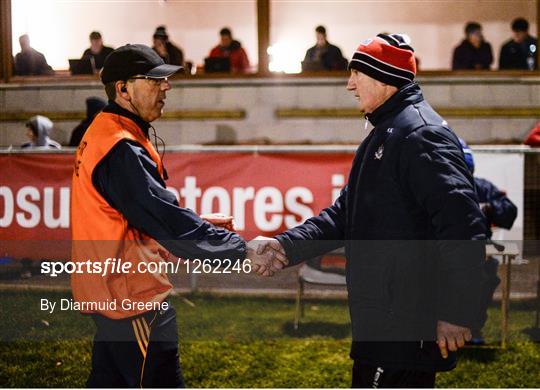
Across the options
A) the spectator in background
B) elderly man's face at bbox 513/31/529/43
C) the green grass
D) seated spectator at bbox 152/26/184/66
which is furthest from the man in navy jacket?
elderly man's face at bbox 513/31/529/43

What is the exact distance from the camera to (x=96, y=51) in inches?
502

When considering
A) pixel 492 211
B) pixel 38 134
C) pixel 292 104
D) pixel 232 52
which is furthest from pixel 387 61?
pixel 232 52

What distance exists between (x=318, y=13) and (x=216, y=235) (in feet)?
30.5

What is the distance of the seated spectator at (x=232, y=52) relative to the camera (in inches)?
499

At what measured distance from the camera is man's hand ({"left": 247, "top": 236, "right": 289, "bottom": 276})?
413cm

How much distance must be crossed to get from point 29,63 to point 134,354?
10135 mm

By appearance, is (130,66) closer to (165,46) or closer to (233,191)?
(233,191)

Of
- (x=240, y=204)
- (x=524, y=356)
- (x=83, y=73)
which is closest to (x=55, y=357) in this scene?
(x=240, y=204)

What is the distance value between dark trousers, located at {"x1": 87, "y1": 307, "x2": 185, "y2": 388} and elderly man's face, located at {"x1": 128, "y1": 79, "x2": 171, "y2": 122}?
90 cm

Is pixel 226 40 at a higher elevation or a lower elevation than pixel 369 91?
higher

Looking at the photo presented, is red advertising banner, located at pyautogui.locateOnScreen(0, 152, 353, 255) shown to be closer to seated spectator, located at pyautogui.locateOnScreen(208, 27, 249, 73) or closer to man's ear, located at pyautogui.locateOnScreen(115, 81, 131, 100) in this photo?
man's ear, located at pyautogui.locateOnScreen(115, 81, 131, 100)

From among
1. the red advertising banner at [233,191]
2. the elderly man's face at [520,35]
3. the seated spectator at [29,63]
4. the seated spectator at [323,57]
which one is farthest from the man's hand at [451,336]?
the seated spectator at [29,63]

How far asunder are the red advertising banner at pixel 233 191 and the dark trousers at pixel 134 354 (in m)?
4.00

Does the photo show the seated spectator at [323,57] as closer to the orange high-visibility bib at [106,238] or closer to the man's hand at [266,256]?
the man's hand at [266,256]
